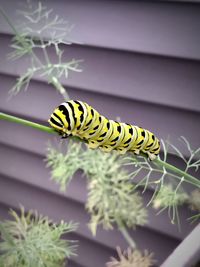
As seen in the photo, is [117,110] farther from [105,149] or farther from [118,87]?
[105,149]

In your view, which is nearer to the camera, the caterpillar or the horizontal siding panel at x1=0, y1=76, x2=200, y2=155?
the caterpillar

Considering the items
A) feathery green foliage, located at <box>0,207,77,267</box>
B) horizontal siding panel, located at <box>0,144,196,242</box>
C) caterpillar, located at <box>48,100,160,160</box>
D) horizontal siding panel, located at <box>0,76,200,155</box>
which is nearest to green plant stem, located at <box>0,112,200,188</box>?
caterpillar, located at <box>48,100,160,160</box>

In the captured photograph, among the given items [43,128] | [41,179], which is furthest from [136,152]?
[41,179]

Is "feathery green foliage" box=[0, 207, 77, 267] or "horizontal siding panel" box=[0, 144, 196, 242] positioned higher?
"horizontal siding panel" box=[0, 144, 196, 242]

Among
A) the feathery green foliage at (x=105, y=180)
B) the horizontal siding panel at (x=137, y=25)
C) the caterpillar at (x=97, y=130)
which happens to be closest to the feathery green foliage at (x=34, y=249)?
the feathery green foliage at (x=105, y=180)

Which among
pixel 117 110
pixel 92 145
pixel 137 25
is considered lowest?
pixel 92 145

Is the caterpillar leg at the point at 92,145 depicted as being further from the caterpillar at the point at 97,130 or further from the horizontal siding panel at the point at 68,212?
the horizontal siding panel at the point at 68,212

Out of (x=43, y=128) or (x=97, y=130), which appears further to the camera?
(x=97, y=130)

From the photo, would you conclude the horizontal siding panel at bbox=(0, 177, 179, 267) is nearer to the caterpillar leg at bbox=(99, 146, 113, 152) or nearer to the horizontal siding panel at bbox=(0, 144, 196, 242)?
the horizontal siding panel at bbox=(0, 144, 196, 242)
